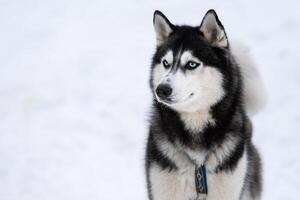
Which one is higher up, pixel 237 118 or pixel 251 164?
pixel 237 118

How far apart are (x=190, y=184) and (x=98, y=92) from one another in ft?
12.8

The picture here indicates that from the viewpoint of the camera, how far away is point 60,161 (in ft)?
20.1

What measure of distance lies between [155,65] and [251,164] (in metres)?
1.29

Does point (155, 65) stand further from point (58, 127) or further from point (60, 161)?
point (58, 127)

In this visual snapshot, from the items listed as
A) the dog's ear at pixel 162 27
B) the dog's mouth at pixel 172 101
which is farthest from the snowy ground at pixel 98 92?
the dog's mouth at pixel 172 101

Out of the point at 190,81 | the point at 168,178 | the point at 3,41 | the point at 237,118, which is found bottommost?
the point at 168,178

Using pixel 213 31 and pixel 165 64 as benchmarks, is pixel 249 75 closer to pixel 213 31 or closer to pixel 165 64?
pixel 213 31

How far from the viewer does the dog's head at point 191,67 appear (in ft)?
11.9

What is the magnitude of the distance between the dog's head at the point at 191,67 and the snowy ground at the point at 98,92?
123 cm

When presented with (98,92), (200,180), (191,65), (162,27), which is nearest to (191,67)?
(191,65)

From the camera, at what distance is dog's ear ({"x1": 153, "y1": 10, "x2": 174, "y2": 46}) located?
13.4 feet

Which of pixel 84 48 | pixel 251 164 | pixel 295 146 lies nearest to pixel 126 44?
pixel 84 48

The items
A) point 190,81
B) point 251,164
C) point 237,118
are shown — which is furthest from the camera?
point 251,164

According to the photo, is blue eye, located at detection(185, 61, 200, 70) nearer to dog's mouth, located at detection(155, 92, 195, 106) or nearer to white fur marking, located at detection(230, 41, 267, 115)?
dog's mouth, located at detection(155, 92, 195, 106)
